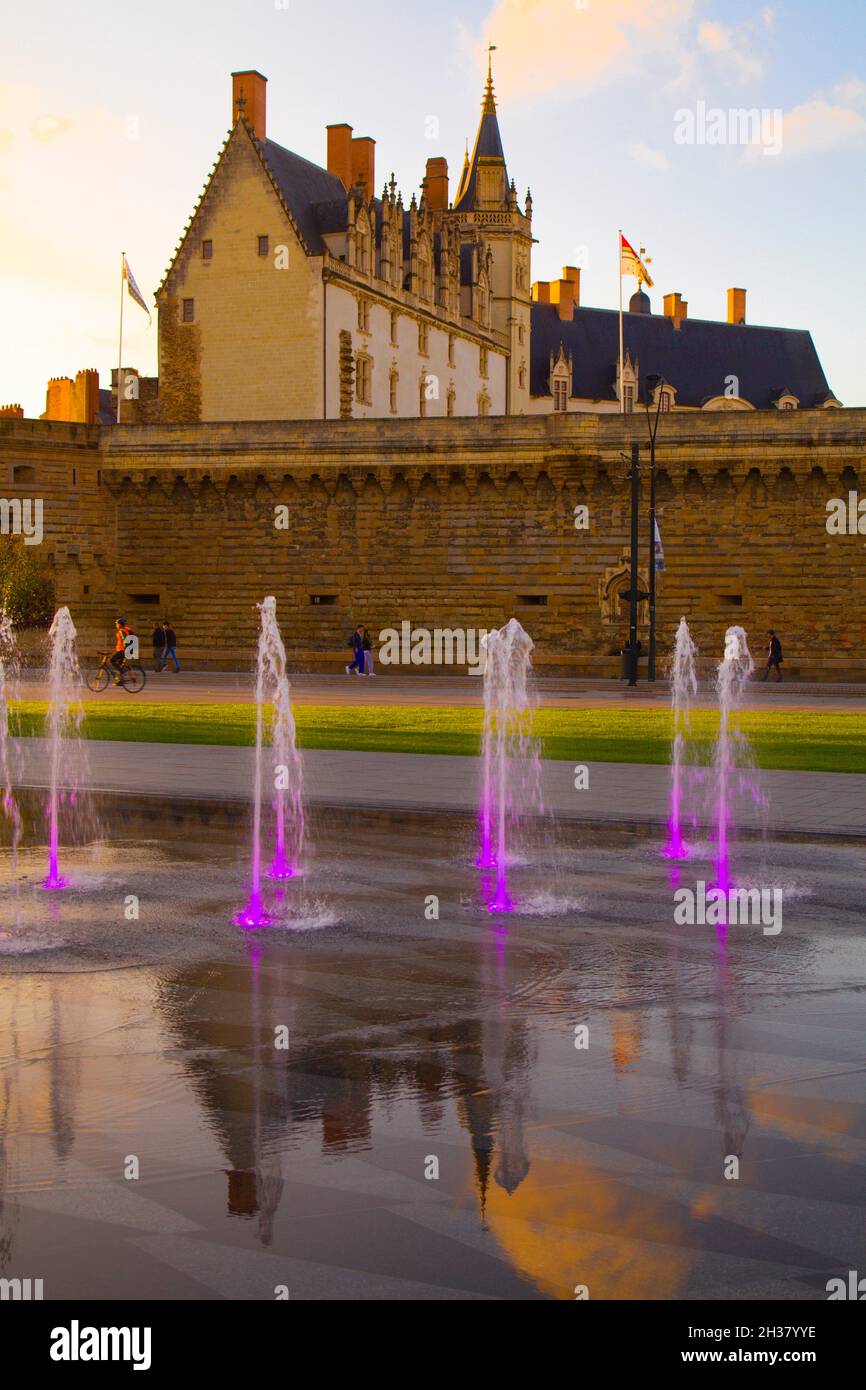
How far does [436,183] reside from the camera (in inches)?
3164

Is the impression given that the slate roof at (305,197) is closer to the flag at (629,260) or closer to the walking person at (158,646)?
the flag at (629,260)

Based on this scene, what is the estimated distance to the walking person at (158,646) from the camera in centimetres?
4781

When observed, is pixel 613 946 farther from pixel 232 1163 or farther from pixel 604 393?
pixel 604 393

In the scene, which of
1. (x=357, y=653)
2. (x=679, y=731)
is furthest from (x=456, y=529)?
(x=679, y=731)

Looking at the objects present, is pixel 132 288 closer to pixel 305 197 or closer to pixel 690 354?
pixel 305 197

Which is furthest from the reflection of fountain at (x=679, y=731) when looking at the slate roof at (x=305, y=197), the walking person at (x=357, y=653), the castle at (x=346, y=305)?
the slate roof at (x=305, y=197)

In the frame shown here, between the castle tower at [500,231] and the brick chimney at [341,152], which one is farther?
the castle tower at [500,231]

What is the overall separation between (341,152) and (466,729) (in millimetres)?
49355

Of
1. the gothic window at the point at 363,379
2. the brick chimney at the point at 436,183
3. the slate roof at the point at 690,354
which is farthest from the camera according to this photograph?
the slate roof at the point at 690,354

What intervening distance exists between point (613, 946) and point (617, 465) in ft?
126

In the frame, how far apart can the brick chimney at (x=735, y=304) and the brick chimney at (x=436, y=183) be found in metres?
34.9

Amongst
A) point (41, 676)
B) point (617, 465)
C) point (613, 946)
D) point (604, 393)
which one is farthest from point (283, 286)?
point (613, 946)

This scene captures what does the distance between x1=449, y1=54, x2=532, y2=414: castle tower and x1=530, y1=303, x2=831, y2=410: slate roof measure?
875 cm

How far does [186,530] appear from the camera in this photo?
5141 centimetres
